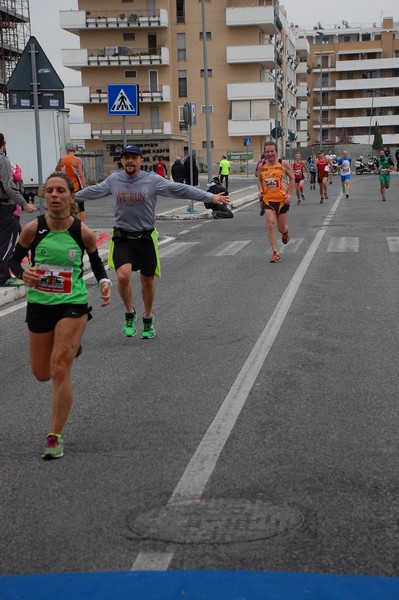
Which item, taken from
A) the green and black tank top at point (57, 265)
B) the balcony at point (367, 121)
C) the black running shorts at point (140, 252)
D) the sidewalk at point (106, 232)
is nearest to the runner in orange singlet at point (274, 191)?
the sidewalk at point (106, 232)

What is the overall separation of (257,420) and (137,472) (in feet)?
4.13

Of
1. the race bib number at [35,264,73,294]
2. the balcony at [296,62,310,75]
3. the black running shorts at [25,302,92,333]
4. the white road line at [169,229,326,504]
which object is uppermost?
the balcony at [296,62,310,75]

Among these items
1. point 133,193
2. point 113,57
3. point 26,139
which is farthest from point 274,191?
point 113,57

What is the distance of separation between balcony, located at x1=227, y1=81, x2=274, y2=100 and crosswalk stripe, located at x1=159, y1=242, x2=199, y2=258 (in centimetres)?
6615

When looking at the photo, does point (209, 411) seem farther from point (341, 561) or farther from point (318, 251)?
point (318, 251)

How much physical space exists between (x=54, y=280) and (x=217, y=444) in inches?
56.1

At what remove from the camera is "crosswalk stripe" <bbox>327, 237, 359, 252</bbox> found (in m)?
17.5

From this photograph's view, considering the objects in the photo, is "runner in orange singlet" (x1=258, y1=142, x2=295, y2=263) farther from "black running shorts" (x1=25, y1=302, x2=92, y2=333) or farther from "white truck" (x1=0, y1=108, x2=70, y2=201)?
"white truck" (x1=0, y1=108, x2=70, y2=201)

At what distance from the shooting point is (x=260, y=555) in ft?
13.1

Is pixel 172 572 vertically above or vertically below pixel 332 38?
below

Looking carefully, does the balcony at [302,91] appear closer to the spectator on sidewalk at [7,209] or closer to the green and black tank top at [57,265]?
the spectator on sidewalk at [7,209]

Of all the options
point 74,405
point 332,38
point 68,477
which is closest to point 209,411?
point 74,405

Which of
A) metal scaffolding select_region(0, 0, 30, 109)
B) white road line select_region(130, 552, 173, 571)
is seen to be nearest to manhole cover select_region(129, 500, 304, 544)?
white road line select_region(130, 552, 173, 571)

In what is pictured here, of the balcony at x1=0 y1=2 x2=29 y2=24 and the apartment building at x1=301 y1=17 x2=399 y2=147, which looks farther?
the apartment building at x1=301 y1=17 x2=399 y2=147
